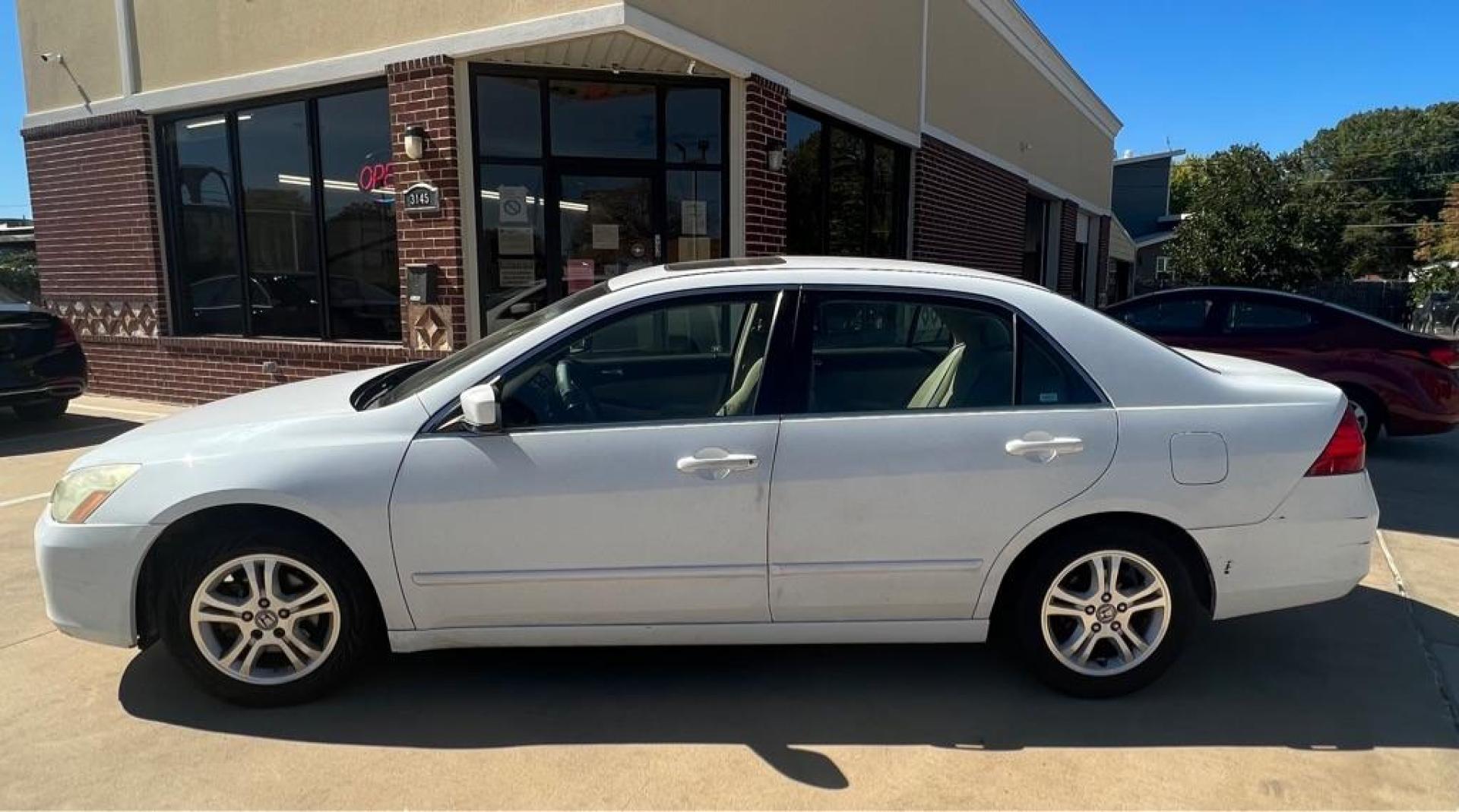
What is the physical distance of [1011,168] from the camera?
15.4 m

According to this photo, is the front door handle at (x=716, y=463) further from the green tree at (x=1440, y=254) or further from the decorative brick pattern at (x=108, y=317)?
the green tree at (x=1440, y=254)

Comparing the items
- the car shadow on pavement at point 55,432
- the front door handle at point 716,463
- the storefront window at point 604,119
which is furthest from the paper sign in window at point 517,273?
the front door handle at point 716,463

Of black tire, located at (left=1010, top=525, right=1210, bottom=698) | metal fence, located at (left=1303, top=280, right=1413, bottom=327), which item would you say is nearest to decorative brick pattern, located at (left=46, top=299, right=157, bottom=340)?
black tire, located at (left=1010, top=525, right=1210, bottom=698)

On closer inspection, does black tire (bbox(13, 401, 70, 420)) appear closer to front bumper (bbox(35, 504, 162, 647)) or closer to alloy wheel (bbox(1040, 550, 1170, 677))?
front bumper (bbox(35, 504, 162, 647))

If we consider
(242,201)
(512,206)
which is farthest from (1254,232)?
(242,201)

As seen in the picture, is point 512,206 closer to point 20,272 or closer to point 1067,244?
point 1067,244

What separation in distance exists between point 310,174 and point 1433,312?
25.0 meters

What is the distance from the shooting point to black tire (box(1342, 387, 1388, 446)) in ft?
24.5

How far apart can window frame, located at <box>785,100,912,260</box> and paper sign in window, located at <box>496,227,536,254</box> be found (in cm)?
263

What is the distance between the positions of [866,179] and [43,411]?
906 centimetres

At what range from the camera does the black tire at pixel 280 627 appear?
3076 millimetres

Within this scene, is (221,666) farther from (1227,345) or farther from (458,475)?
(1227,345)

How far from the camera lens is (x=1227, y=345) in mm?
7809

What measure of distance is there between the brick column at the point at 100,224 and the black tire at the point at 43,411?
3.69 ft
